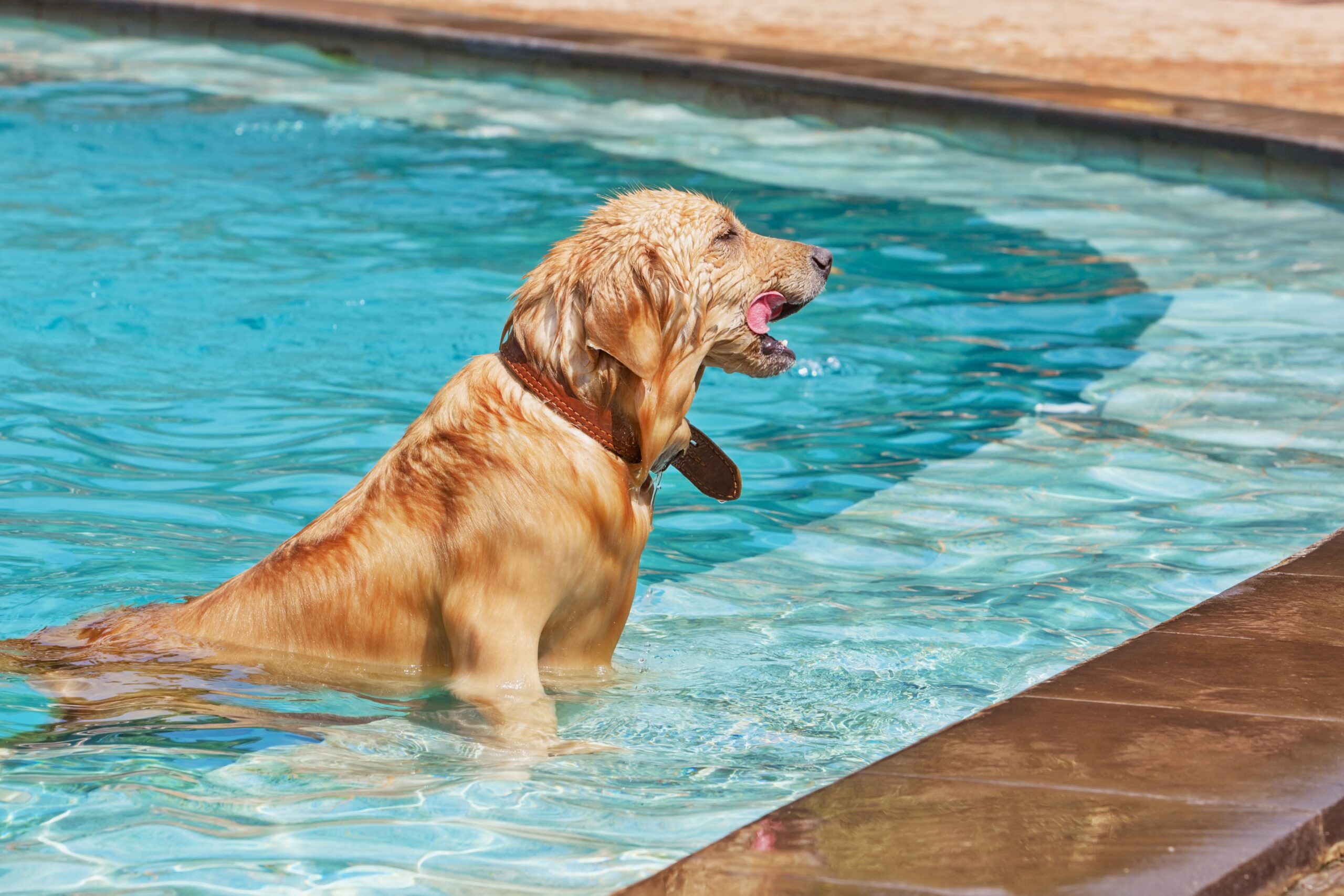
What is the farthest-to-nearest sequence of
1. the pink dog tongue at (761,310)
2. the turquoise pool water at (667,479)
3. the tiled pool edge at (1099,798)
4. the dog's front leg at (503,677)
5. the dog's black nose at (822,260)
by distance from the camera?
the dog's black nose at (822,260) < the pink dog tongue at (761,310) < the dog's front leg at (503,677) < the turquoise pool water at (667,479) < the tiled pool edge at (1099,798)

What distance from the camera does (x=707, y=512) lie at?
7.82 metres

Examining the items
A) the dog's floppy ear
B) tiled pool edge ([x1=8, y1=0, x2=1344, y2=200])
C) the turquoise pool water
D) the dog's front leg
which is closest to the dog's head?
the dog's floppy ear

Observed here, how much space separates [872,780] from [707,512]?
390 cm

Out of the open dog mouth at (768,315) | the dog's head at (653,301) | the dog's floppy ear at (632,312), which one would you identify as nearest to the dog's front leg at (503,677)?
the dog's head at (653,301)

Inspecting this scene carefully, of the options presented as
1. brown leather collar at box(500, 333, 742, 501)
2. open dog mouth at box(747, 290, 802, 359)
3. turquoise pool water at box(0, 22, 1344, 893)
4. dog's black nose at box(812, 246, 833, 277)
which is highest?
dog's black nose at box(812, 246, 833, 277)

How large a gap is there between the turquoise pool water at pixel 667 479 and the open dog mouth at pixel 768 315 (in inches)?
42.9

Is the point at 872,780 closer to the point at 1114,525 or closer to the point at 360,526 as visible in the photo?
the point at 360,526

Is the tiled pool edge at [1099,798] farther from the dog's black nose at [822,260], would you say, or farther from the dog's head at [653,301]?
the dog's black nose at [822,260]

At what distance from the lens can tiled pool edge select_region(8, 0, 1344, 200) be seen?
44.9ft

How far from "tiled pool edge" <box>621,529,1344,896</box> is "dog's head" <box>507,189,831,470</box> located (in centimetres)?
129

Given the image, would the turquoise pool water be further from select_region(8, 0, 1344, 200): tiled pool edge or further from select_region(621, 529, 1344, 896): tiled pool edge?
select_region(621, 529, 1344, 896): tiled pool edge

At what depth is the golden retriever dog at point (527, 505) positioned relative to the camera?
4586 mm

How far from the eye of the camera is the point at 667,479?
8.48 m

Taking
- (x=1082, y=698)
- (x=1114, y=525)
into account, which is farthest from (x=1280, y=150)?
(x=1082, y=698)
